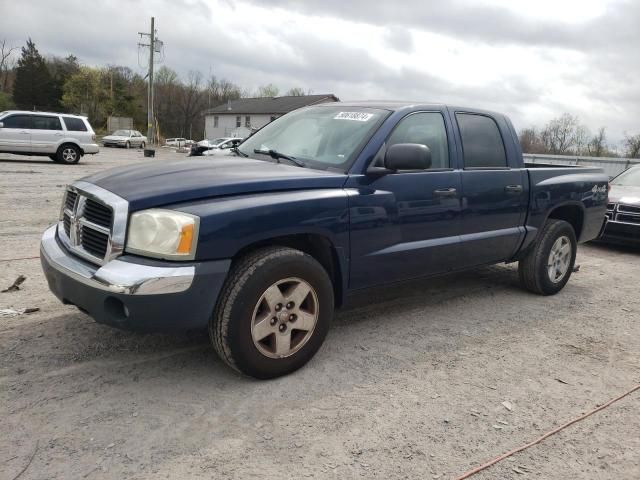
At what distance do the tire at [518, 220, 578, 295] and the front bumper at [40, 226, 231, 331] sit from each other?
348 centimetres

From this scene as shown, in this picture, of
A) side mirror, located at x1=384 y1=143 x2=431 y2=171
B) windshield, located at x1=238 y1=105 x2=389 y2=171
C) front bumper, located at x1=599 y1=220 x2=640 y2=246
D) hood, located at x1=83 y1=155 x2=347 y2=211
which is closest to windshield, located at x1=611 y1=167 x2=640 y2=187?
front bumper, located at x1=599 y1=220 x2=640 y2=246

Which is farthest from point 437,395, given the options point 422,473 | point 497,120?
point 497,120

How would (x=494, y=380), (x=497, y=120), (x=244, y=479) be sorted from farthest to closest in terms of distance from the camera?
(x=497, y=120) → (x=494, y=380) → (x=244, y=479)

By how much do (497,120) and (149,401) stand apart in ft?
12.7

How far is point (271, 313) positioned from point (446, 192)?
71.0 inches

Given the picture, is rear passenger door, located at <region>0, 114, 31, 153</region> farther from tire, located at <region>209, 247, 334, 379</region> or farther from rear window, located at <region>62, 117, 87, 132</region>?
tire, located at <region>209, 247, 334, 379</region>

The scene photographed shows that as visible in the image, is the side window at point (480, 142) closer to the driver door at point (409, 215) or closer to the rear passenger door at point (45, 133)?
the driver door at point (409, 215)

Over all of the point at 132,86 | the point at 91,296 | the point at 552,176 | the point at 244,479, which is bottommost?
the point at 244,479

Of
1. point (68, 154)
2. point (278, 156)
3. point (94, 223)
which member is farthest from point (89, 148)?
point (94, 223)

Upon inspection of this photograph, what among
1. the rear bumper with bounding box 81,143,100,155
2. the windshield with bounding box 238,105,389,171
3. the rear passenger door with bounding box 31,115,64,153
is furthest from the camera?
the rear bumper with bounding box 81,143,100,155

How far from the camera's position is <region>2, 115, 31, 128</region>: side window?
1722 centimetres

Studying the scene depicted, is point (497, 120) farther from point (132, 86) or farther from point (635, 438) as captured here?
point (132, 86)

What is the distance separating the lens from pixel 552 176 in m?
5.18

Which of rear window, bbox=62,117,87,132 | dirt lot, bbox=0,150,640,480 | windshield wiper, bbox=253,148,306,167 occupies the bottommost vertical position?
dirt lot, bbox=0,150,640,480
